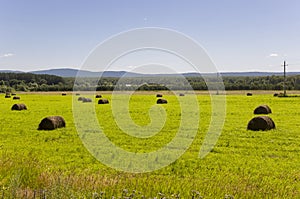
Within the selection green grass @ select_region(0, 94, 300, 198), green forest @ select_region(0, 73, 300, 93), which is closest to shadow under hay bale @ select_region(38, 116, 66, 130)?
green grass @ select_region(0, 94, 300, 198)

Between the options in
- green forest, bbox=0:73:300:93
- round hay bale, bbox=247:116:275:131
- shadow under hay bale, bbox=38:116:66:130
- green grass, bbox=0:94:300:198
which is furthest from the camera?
green forest, bbox=0:73:300:93

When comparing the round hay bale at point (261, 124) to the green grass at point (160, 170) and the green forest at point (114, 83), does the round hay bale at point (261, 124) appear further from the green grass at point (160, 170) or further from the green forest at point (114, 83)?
the green forest at point (114, 83)

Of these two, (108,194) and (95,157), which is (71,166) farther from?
(108,194)

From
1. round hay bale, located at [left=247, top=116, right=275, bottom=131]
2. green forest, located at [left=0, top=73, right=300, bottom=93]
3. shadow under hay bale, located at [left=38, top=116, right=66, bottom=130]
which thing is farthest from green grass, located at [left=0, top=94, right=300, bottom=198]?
green forest, located at [left=0, top=73, right=300, bottom=93]

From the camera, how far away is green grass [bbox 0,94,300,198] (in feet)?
23.1

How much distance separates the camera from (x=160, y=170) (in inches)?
480

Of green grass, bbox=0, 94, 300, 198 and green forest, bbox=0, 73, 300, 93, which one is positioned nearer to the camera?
green grass, bbox=0, 94, 300, 198

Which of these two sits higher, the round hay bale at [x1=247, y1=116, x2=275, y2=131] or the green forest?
the green forest

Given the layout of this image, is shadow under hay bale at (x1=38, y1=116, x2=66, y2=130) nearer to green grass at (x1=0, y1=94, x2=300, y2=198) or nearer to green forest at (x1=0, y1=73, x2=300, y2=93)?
green grass at (x1=0, y1=94, x2=300, y2=198)

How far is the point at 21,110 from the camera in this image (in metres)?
38.6

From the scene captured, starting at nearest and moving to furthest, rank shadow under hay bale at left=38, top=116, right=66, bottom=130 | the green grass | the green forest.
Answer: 1. the green grass
2. shadow under hay bale at left=38, top=116, right=66, bottom=130
3. the green forest

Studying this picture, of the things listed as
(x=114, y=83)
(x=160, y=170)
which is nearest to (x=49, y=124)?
(x=160, y=170)

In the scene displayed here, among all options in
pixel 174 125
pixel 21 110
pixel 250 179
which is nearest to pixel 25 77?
pixel 21 110

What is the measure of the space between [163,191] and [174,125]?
704 inches
